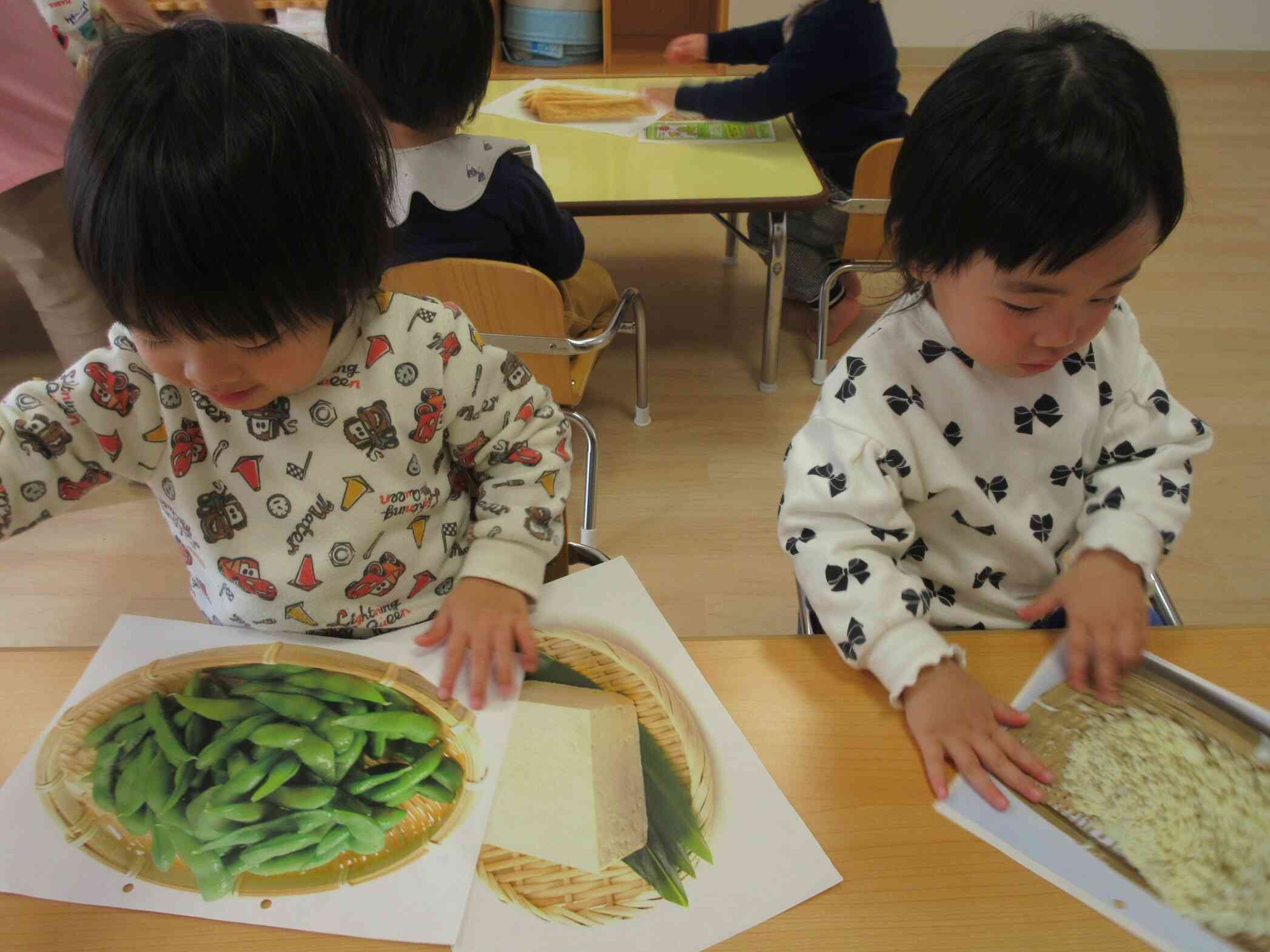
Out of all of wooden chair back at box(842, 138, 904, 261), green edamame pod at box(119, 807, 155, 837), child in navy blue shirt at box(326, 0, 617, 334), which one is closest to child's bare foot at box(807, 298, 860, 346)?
wooden chair back at box(842, 138, 904, 261)

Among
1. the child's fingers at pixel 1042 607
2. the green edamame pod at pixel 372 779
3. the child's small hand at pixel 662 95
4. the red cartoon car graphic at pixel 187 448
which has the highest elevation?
the red cartoon car graphic at pixel 187 448

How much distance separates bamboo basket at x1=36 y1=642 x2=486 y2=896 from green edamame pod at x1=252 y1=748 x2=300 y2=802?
0.17ft

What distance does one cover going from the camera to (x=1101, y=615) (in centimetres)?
65

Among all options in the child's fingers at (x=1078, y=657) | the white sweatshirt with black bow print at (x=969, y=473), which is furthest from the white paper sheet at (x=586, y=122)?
the child's fingers at (x=1078, y=657)

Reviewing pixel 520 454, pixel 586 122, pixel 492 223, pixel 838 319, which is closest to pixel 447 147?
pixel 492 223

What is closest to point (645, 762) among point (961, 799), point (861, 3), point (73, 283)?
point (961, 799)

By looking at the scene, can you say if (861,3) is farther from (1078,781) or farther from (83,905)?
(83,905)

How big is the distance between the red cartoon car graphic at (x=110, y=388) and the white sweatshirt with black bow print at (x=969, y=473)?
1.68 feet

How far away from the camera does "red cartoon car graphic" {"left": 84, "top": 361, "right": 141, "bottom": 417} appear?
0.65 meters

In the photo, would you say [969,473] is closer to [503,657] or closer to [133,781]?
[503,657]

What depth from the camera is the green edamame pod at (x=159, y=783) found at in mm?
538

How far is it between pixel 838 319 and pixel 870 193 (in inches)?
21.0

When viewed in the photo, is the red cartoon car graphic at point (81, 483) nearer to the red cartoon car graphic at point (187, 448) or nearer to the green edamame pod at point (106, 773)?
the red cartoon car graphic at point (187, 448)

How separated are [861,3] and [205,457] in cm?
167
